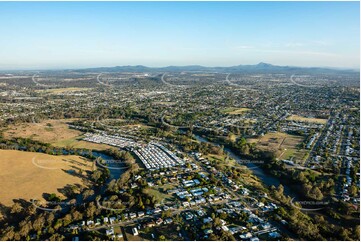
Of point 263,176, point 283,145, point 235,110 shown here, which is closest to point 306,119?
point 235,110

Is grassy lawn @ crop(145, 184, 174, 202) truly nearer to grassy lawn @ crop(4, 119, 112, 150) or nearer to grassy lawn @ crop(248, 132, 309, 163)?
grassy lawn @ crop(4, 119, 112, 150)

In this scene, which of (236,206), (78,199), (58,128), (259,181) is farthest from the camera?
(58,128)

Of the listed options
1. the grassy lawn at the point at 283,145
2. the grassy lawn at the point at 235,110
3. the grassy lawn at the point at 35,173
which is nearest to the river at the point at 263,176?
the grassy lawn at the point at 283,145

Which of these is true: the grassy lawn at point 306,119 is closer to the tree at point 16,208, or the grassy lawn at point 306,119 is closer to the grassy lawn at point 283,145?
the grassy lawn at point 283,145

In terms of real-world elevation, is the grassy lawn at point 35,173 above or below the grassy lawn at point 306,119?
below

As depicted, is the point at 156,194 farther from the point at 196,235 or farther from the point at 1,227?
the point at 1,227

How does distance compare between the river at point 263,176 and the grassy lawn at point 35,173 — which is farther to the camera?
the river at point 263,176

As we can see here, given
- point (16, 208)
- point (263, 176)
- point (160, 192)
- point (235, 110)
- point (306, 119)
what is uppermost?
point (235, 110)

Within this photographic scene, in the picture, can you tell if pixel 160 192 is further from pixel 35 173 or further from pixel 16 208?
pixel 35 173

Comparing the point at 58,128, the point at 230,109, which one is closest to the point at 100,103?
the point at 58,128

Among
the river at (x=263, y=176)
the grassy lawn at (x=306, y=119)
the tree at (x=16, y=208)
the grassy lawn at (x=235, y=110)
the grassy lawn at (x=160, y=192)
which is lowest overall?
the river at (x=263, y=176)

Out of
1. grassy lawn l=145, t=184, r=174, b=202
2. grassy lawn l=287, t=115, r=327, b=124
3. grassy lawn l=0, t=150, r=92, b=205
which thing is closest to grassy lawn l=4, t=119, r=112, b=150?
grassy lawn l=0, t=150, r=92, b=205
